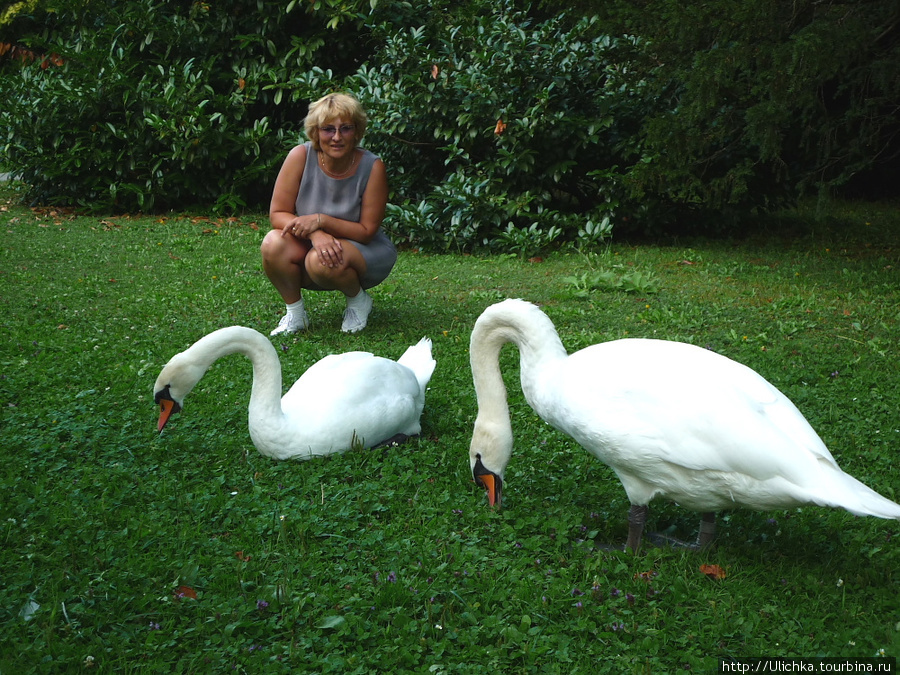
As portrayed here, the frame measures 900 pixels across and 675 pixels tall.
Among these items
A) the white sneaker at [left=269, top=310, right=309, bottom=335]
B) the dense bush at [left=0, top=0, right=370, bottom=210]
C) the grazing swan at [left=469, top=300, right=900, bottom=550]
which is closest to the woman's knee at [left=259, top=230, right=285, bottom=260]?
the white sneaker at [left=269, top=310, right=309, bottom=335]

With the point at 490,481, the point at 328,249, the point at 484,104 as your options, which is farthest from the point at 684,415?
the point at 484,104

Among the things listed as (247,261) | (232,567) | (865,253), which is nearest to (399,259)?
(247,261)

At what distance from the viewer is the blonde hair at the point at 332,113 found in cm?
596

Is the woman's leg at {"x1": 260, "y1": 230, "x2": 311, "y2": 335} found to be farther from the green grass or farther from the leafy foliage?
the leafy foliage

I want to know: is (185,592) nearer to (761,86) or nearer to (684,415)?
(684,415)

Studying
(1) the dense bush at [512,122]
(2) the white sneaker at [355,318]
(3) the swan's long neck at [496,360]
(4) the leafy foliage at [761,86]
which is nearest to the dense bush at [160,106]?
(1) the dense bush at [512,122]

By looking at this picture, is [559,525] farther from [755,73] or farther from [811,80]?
[755,73]

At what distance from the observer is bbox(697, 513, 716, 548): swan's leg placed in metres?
3.29

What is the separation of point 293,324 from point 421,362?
165 cm

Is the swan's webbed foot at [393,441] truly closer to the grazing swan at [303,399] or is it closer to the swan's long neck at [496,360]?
the grazing swan at [303,399]

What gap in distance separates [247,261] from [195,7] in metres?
5.65

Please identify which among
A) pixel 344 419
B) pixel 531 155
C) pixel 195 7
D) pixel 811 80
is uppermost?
pixel 195 7

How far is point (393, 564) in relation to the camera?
10.2 feet

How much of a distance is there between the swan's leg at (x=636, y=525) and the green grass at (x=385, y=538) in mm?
65
